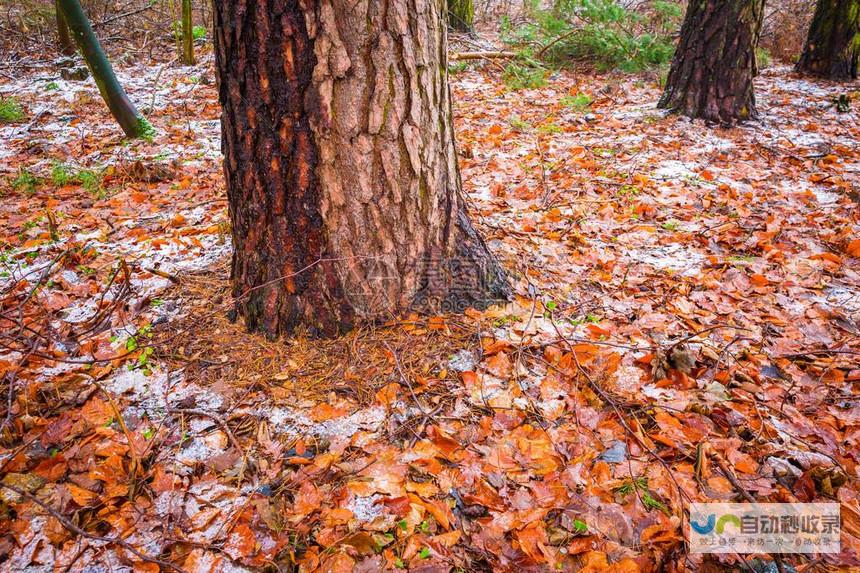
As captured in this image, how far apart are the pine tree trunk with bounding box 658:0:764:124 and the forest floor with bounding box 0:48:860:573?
5.18 feet

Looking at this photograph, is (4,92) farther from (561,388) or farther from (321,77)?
(561,388)

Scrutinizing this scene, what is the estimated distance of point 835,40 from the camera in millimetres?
5949

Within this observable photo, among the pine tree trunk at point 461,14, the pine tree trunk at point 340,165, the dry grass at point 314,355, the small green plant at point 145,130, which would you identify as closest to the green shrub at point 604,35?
the pine tree trunk at point 461,14

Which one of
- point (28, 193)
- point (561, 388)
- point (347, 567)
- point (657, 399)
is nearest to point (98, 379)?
point (347, 567)

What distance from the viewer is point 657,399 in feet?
6.10

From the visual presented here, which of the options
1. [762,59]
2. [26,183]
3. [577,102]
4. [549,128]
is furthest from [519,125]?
[26,183]

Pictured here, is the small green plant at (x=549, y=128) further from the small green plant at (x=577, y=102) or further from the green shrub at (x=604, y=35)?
the green shrub at (x=604, y=35)

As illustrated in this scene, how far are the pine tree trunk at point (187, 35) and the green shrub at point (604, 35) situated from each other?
5.06 m

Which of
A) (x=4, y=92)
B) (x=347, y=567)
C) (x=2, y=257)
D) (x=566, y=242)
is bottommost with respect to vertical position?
(x=347, y=567)

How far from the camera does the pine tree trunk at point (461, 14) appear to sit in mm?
7859

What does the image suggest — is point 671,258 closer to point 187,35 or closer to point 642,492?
point 642,492

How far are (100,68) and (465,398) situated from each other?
558 cm

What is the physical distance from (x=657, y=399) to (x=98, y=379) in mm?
2481

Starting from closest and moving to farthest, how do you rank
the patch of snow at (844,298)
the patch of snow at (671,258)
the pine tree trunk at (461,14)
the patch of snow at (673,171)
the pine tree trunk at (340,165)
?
the pine tree trunk at (340,165), the patch of snow at (844,298), the patch of snow at (671,258), the patch of snow at (673,171), the pine tree trunk at (461,14)
